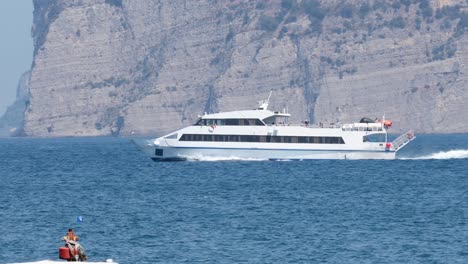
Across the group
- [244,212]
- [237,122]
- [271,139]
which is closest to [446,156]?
[271,139]

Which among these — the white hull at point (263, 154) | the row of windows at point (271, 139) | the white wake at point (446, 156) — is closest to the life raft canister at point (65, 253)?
the row of windows at point (271, 139)

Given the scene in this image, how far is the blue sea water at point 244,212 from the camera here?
5841 centimetres

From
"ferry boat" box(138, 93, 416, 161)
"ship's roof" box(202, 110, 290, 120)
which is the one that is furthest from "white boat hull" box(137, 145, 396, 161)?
"ship's roof" box(202, 110, 290, 120)

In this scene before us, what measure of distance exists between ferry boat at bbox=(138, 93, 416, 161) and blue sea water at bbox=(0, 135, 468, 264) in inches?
47.7

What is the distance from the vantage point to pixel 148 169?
115312 millimetres

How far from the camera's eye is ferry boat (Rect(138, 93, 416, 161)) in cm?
11538

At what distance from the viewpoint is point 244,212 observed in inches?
2926

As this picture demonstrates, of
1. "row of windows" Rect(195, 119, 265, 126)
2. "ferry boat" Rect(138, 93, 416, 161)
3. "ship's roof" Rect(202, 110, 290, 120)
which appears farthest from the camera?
"ferry boat" Rect(138, 93, 416, 161)

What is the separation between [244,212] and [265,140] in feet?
138

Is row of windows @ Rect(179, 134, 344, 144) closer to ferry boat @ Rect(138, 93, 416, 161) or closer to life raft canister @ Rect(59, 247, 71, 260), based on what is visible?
ferry boat @ Rect(138, 93, 416, 161)

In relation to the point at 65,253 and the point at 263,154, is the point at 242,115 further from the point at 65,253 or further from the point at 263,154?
the point at 65,253

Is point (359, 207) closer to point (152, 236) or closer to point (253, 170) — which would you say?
point (152, 236)

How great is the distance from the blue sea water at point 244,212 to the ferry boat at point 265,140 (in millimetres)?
1212

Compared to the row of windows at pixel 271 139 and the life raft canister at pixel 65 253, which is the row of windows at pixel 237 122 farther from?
the life raft canister at pixel 65 253
